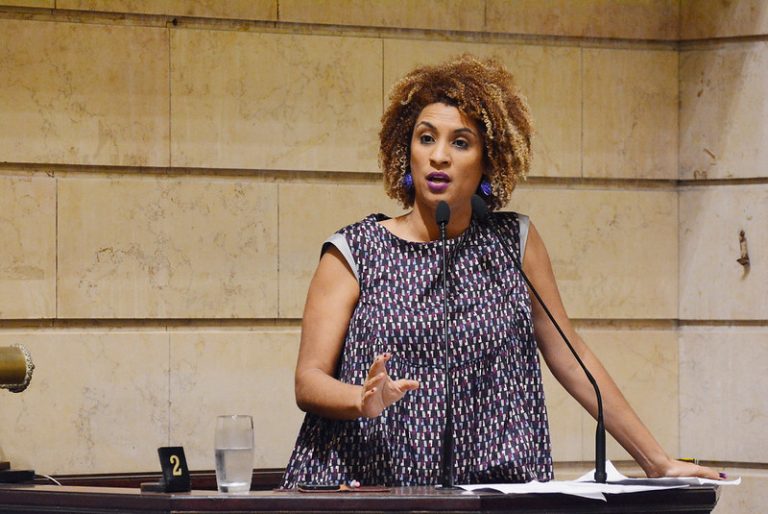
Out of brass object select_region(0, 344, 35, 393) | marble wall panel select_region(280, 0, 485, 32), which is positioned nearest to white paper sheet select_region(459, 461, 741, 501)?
brass object select_region(0, 344, 35, 393)

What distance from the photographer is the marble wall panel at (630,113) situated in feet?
17.5

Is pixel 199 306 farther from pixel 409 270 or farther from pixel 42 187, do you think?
pixel 409 270

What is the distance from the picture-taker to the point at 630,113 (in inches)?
211

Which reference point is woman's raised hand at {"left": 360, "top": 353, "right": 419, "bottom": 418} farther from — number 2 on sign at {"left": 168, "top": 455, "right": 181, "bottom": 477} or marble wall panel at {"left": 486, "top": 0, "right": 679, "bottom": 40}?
marble wall panel at {"left": 486, "top": 0, "right": 679, "bottom": 40}

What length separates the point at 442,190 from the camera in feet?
11.2

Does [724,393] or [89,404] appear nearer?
[89,404]

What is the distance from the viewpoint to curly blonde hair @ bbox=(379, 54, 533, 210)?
138 inches

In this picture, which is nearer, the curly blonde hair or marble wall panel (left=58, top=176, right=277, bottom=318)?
the curly blonde hair

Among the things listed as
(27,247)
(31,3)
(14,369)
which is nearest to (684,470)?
(14,369)

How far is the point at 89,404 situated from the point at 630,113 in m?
2.61

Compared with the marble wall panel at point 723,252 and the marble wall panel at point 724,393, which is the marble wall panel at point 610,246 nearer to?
the marble wall panel at point 723,252

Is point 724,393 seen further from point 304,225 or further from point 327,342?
point 327,342

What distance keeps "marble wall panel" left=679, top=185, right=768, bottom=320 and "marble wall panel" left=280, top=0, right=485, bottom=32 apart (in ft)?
4.00

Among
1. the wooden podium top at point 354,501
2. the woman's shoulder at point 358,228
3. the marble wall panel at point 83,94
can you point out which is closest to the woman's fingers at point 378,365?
the wooden podium top at point 354,501
